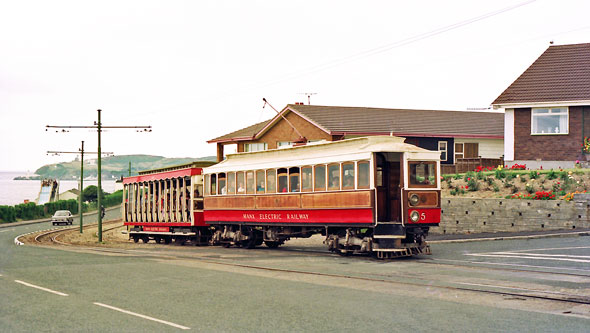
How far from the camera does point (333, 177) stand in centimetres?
2064

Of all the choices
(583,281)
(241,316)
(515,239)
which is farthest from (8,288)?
(515,239)

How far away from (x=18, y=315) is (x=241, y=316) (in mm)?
3625

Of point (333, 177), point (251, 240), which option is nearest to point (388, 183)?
point (333, 177)

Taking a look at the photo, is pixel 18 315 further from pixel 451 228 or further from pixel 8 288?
pixel 451 228

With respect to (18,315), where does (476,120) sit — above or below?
above

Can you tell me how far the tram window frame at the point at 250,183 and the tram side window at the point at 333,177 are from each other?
15.7 feet

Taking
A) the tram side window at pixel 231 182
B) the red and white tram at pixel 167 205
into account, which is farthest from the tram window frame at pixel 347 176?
the red and white tram at pixel 167 205

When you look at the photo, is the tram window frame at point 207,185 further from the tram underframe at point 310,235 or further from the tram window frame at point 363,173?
the tram window frame at point 363,173

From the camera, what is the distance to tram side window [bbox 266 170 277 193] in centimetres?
2355

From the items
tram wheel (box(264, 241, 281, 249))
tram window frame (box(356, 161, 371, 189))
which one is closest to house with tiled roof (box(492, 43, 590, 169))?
tram wheel (box(264, 241, 281, 249))

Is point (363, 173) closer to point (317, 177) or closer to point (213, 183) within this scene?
point (317, 177)

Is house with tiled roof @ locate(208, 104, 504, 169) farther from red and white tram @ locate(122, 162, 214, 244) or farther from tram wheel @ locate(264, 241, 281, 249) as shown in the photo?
tram wheel @ locate(264, 241, 281, 249)

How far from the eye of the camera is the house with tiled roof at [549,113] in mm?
31312

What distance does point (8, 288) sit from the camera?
546 inches
